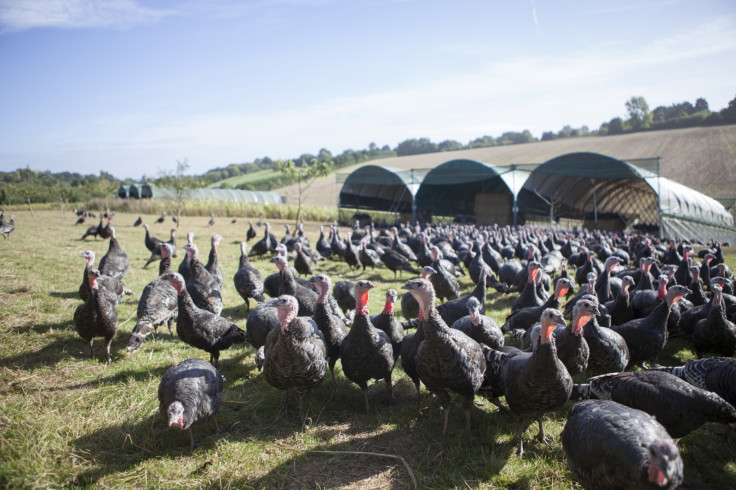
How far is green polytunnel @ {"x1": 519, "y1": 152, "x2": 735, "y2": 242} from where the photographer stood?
2386 centimetres

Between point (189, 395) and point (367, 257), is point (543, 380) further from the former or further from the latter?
point (367, 257)

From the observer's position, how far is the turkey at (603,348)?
18.4ft

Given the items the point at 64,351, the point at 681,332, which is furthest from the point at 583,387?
the point at 64,351

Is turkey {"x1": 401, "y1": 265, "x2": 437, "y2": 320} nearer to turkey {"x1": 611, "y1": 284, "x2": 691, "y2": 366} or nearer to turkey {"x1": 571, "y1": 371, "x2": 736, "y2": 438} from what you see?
turkey {"x1": 611, "y1": 284, "x2": 691, "y2": 366}

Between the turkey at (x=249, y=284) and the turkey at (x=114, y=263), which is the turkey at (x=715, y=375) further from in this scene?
the turkey at (x=114, y=263)

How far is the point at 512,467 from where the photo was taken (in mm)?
4301

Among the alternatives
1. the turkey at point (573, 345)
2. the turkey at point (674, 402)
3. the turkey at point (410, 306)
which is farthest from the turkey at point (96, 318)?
the turkey at point (674, 402)

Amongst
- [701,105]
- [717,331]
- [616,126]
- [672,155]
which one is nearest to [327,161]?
[717,331]

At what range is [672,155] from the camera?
158ft

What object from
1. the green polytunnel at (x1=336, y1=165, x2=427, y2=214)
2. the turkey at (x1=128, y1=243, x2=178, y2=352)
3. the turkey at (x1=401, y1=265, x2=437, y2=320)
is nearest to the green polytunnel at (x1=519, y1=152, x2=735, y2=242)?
the green polytunnel at (x1=336, y1=165, x2=427, y2=214)

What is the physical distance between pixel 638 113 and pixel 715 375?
300 feet

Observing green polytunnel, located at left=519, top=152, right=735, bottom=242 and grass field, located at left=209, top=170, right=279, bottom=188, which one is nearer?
green polytunnel, located at left=519, top=152, right=735, bottom=242

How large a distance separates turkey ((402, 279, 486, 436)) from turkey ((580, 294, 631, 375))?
186 centimetres

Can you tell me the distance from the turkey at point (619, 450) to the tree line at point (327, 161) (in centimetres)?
2340
